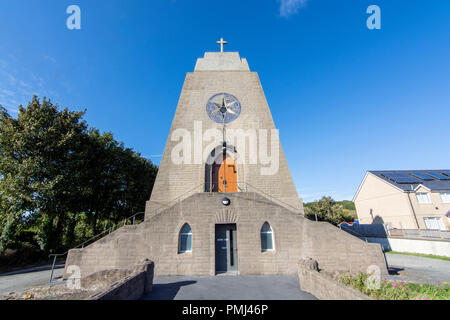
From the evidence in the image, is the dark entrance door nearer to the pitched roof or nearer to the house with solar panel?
the house with solar panel

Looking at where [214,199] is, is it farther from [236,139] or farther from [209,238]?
[236,139]

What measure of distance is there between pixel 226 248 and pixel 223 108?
1099 centimetres

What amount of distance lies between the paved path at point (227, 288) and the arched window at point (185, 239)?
1304 millimetres

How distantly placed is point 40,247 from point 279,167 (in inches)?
884

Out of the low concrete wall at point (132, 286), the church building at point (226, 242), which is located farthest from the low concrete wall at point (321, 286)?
the low concrete wall at point (132, 286)

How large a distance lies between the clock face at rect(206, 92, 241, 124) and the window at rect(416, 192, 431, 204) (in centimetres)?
2475

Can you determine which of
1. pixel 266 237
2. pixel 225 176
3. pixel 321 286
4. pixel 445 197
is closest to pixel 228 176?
pixel 225 176

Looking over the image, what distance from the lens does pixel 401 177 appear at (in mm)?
26438

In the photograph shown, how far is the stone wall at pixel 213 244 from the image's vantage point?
32.4 feet

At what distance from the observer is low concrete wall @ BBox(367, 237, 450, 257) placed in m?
15.2

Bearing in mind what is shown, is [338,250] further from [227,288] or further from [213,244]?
[213,244]

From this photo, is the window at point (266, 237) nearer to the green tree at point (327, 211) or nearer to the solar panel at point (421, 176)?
the green tree at point (327, 211)

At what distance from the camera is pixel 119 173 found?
2238 centimetres
